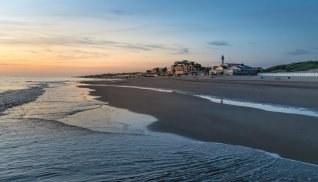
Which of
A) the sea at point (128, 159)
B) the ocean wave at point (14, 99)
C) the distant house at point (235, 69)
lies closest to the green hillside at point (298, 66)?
the distant house at point (235, 69)

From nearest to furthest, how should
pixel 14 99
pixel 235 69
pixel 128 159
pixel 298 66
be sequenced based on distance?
1. pixel 128 159
2. pixel 14 99
3. pixel 235 69
4. pixel 298 66

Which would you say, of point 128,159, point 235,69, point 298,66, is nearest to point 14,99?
point 128,159

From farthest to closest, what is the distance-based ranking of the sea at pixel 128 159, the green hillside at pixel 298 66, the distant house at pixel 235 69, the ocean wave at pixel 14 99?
the distant house at pixel 235 69
the green hillside at pixel 298 66
the ocean wave at pixel 14 99
the sea at pixel 128 159

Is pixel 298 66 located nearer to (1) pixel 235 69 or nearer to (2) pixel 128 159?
(1) pixel 235 69

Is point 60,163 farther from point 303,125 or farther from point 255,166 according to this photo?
point 303,125

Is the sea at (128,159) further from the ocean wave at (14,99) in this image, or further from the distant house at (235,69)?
the distant house at (235,69)

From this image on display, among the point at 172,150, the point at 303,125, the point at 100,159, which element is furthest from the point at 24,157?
the point at 303,125

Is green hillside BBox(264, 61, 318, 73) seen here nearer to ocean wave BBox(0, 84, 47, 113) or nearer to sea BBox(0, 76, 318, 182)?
ocean wave BBox(0, 84, 47, 113)

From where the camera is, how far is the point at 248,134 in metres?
11.8

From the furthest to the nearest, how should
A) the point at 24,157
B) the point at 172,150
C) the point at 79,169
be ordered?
1. the point at 172,150
2. the point at 24,157
3. the point at 79,169

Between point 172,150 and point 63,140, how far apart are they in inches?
135

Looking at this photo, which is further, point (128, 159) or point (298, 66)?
point (298, 66)

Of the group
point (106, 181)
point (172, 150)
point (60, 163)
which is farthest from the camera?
point (172, 150)

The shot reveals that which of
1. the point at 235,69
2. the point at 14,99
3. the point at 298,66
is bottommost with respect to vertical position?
the point at 14,99
